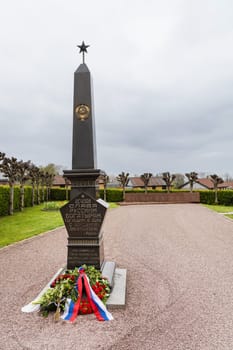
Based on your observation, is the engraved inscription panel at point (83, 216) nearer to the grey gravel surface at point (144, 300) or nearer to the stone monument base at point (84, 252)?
the stone monument base at point (84, 252)

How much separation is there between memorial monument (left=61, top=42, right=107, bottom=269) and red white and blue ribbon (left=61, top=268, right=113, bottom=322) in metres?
0.73

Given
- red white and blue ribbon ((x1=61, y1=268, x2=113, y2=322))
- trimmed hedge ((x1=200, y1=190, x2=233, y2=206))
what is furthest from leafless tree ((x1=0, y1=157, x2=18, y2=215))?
trimmed hedge ((x1=200, y1=190, x2=233, y2=206))

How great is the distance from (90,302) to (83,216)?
1.47 meters

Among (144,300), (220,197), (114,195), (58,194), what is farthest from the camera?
(58,194)

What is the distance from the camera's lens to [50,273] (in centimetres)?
508

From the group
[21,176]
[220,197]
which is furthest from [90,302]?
[220,197]

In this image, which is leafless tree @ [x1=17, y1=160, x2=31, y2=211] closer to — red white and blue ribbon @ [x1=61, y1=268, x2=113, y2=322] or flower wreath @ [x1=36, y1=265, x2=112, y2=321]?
flower wreath @ [x1=36, y1=265, x2=112, y2=321]

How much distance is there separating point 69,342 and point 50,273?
2.46 metres

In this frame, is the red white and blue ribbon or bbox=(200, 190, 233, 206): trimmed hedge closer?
the red white and blue ribbon

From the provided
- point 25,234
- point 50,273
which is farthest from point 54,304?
point 25,234

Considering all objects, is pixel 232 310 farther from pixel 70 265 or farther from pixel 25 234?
pixel 25 234

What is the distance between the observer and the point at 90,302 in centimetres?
348

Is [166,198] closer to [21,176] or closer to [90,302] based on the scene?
[21,176]

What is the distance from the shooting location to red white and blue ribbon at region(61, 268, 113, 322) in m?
3.29
